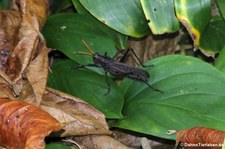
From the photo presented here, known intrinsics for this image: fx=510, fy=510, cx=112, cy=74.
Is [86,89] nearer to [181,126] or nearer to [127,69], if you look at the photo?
[127,69]

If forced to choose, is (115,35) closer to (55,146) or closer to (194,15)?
(194,15)

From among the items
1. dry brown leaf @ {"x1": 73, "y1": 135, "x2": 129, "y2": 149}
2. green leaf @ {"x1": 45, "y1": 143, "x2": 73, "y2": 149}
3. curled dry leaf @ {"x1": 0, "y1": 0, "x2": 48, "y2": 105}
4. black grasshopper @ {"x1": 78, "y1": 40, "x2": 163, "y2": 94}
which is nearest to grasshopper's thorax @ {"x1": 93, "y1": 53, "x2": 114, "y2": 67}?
black grasshopper @ {"x1": 78, "y1": 40, "x2": 163, "y2": 94}

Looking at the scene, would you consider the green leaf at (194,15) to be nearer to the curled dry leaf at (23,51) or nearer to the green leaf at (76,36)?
the green leaf at (76,36)

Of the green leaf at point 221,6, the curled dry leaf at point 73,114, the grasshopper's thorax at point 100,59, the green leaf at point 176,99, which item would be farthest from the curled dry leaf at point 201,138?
the green leaf at point 221,6

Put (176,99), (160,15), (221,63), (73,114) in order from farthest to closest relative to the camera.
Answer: (160,15), (221,63), (176,99), (73,114)

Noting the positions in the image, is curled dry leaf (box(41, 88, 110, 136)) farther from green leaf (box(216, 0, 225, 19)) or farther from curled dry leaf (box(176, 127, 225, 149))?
green leaf (box(216, 0, 225, 19))

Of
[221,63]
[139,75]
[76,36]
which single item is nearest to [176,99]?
[139,75]

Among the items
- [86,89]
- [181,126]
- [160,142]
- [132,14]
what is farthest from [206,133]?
[132,14]
